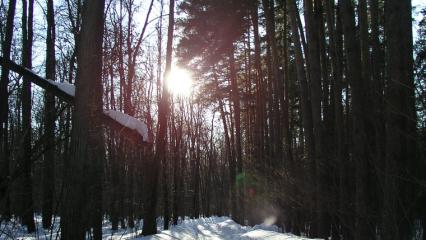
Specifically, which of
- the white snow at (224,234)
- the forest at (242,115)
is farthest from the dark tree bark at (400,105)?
the white snow at (224,234)

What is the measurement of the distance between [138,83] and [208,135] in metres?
23.4

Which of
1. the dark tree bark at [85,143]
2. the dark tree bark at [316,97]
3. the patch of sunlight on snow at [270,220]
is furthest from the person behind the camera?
the patch of sunlight on snow at [270,220]

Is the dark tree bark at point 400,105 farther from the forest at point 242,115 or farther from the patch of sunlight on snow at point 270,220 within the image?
the patch of sunlight on snow at point 270,220

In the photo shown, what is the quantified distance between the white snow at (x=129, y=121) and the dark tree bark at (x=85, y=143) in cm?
22

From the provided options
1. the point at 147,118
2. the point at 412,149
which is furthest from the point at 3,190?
the point at 147,118

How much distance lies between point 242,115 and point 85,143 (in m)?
27.8

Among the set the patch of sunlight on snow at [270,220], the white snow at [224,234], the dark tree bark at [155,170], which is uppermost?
the dark tree bark at [155,170]

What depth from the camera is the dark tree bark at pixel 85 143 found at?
453 cm

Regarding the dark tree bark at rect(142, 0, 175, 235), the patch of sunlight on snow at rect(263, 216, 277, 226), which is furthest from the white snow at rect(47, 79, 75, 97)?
the patch of sunlight on snow at rect(263, 216, 277, 226)

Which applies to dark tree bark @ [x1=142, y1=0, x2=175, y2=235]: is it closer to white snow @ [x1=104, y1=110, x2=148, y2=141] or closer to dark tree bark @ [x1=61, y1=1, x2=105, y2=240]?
white snow @ [x1=104, y1=110, x2=148, y2=141]

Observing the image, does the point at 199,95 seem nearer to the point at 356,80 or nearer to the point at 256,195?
the point at 256,195

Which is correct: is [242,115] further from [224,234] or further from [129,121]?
[129,121]

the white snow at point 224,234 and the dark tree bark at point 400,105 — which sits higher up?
the dark tree bark at point 400,105

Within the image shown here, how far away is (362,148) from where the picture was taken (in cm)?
670
